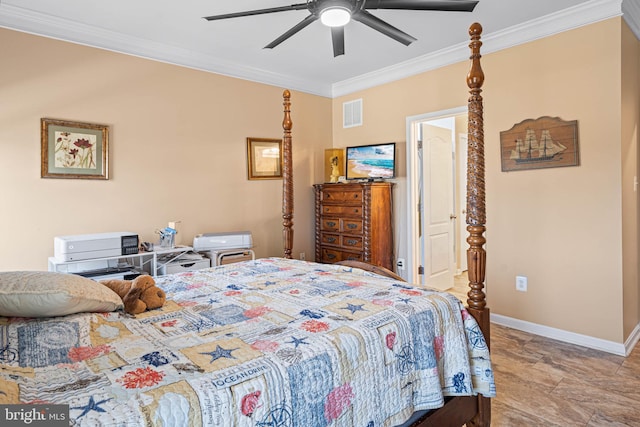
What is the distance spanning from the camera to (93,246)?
2771 mm

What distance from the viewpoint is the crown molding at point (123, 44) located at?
2.82m

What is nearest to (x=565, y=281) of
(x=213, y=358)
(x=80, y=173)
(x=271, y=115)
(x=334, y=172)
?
(x=334, y=172)

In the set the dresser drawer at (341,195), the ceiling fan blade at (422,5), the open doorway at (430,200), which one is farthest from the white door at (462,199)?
the ceiling fan blade at (422,5)

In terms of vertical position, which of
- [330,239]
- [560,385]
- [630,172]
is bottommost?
[560,385]

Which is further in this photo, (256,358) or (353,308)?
(353,308)

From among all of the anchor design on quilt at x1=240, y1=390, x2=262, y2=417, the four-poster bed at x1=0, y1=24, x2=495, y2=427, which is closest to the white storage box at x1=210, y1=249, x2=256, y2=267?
the four-poster bed at x1=0, y1=24, x2=495, y2=427

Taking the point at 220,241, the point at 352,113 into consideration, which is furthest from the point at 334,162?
the point at 220,241

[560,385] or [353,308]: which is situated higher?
[353,308]

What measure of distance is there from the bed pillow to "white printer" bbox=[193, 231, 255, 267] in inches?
84.9

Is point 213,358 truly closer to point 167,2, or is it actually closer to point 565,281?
point 167,2

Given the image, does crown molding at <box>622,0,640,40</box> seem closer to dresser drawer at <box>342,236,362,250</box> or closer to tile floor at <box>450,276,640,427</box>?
tile floor at <box>450,276,640,427</box>

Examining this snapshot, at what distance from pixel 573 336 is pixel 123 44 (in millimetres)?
4597

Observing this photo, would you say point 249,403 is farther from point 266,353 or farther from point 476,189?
point 476,189

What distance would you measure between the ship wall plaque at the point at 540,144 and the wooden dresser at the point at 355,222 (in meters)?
1.33
